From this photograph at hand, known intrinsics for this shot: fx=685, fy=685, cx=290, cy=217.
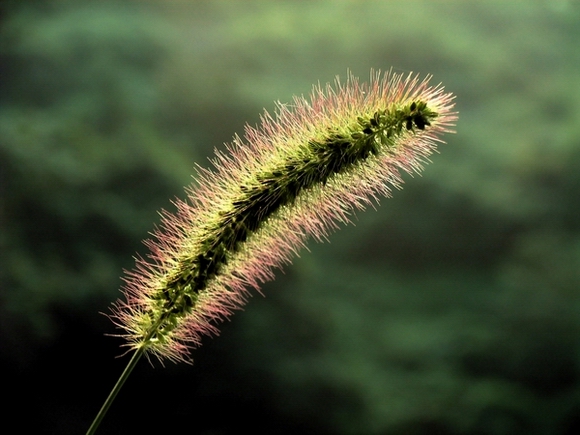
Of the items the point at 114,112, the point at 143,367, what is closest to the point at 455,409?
the point at 143,367

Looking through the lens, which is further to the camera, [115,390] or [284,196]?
[284,196]

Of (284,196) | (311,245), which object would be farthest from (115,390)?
(311,245)

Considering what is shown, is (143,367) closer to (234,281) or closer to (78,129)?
(78,129)

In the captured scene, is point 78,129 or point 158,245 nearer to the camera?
point 158,245

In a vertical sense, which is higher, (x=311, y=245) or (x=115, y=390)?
(x=311, y=245)

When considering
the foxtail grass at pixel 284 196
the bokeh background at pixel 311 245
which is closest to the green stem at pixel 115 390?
the foxtail grass at pixel 284 196

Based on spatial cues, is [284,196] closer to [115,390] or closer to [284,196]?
[284,196]

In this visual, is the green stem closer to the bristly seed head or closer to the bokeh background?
the bristly seed head
